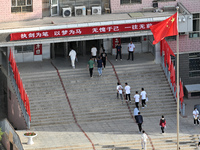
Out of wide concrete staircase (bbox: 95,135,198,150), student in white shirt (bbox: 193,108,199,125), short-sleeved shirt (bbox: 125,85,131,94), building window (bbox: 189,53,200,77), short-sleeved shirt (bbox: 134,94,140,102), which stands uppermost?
building window (bbox: 189,53,200,77)

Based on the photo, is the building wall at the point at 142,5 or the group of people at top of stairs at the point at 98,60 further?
the building wall at the point at 142,5

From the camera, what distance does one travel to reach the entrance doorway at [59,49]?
66875 millimetres

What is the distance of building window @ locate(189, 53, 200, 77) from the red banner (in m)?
6.68

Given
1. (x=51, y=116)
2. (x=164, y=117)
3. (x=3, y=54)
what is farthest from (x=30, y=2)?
(x=164, y=117)

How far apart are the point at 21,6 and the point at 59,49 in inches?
249

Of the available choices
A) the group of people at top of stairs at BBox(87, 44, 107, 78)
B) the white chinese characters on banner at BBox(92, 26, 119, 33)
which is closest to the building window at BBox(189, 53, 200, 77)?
the group of people at top of stairs at BBox(87, 44, 107, 78)

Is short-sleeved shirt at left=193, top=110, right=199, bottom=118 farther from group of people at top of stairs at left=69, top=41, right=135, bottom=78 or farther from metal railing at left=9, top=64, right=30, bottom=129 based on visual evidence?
metal railing at left=9, top=64, right=30, bottom=129

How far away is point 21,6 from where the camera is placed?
6259 cm

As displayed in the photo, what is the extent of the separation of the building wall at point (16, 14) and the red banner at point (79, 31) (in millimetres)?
2787

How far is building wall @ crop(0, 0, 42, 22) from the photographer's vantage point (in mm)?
62031

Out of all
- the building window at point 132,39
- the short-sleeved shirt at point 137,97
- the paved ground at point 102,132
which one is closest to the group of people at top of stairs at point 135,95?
the short-sleeved shirt at point 137,97

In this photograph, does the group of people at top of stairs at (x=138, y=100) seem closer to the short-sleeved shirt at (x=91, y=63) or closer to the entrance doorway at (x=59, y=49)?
the short-sleeved shirt at (x=91, y=63)

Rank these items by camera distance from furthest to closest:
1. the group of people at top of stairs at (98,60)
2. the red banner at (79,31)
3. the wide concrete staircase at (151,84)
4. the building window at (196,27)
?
the building window at (196,27)
the group of people at top of stairs at (98,60)
the wide concrete staircase at (151,84)
the red banner at (79,31)

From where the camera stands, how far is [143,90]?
61406 millimetres
